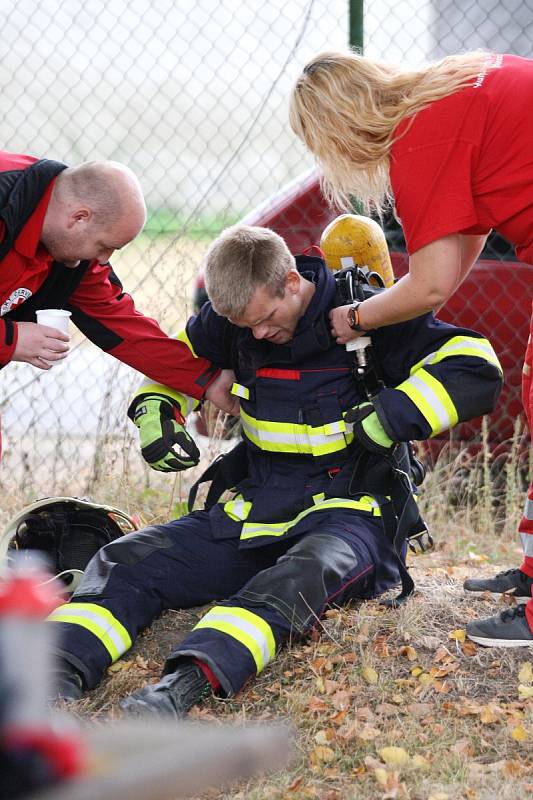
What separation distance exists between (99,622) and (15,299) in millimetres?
1212

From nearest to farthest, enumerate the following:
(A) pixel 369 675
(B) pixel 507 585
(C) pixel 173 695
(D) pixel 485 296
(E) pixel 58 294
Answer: (C) pixel 173 695
(A) pixel 369 675
(B) pixel 507 585
(E) pixel 58 294
(D) pixel 485 296

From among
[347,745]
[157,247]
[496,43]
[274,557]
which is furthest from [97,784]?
[496,43]

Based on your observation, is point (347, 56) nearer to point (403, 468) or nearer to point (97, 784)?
point (403, 468)

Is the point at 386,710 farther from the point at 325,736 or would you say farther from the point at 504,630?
the point at 504,630

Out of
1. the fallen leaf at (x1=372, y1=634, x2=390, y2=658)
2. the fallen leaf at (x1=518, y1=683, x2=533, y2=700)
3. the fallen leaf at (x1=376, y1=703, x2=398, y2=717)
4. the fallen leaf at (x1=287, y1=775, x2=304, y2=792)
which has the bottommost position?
the fallen leaf at (x1=518, y1=683, x2=533, y2=700)

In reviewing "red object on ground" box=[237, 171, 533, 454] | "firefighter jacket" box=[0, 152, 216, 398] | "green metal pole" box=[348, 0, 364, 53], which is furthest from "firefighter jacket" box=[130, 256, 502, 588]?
"green metal pole" box=[348, 0, 364, 53]

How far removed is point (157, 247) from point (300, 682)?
3.25 m

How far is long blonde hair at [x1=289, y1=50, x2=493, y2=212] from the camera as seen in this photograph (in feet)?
9.37

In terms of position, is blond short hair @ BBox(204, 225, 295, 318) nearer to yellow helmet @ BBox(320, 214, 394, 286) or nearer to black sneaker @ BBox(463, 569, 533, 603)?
yellow helmet @ BBox(320, 214, 394, 286)

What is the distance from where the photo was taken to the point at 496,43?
5520mm

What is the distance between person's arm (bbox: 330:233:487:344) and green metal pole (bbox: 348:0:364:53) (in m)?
2.18

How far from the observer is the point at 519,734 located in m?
2.62

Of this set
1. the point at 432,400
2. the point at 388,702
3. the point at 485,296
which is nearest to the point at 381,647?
the point at 388,702

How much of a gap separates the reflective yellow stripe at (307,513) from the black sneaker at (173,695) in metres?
0.66
